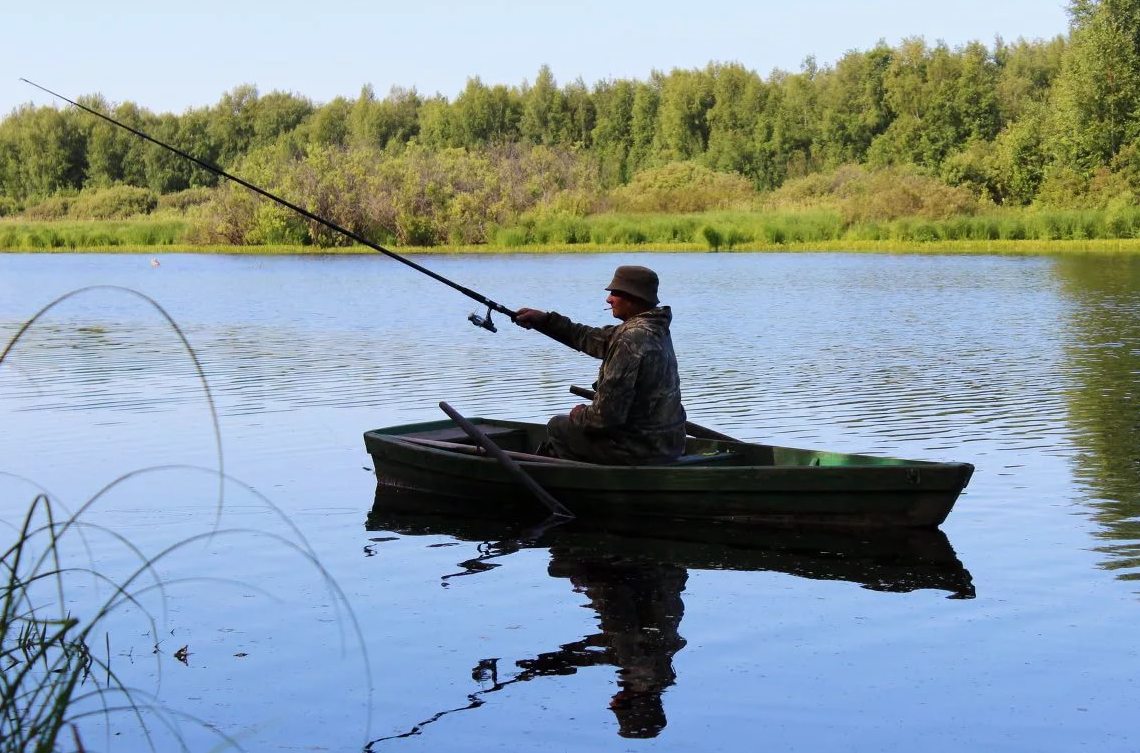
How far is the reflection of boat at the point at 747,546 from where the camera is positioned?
7219mm

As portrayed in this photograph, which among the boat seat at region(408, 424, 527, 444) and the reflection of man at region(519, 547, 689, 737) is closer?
the reflection of man at region(519, 547, 689, 737)

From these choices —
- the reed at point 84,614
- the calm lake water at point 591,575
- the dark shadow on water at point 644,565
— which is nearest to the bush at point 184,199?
the calm lake water at point 591,575

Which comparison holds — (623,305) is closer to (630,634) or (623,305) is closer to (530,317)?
(530,317)

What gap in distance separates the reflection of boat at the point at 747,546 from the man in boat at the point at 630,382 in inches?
16.0

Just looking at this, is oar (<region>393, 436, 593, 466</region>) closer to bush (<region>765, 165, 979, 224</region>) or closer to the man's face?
the man's face

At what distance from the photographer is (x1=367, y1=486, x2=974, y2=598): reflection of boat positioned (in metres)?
7.22

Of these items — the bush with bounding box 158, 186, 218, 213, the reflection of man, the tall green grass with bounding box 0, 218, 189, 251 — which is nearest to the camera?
the reflection of man

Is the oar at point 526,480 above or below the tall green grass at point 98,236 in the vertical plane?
above

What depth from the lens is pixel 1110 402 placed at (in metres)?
13.0

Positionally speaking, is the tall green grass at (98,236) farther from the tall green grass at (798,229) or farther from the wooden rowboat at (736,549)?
the wooden rowboat at (736,549)

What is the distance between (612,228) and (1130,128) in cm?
1528

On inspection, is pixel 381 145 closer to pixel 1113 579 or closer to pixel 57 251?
pixel 57 251

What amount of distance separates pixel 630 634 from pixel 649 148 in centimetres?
7097

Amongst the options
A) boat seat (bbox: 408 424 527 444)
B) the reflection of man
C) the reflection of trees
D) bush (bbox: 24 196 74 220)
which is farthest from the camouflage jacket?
bush (bbox: 24 196 74 220)
